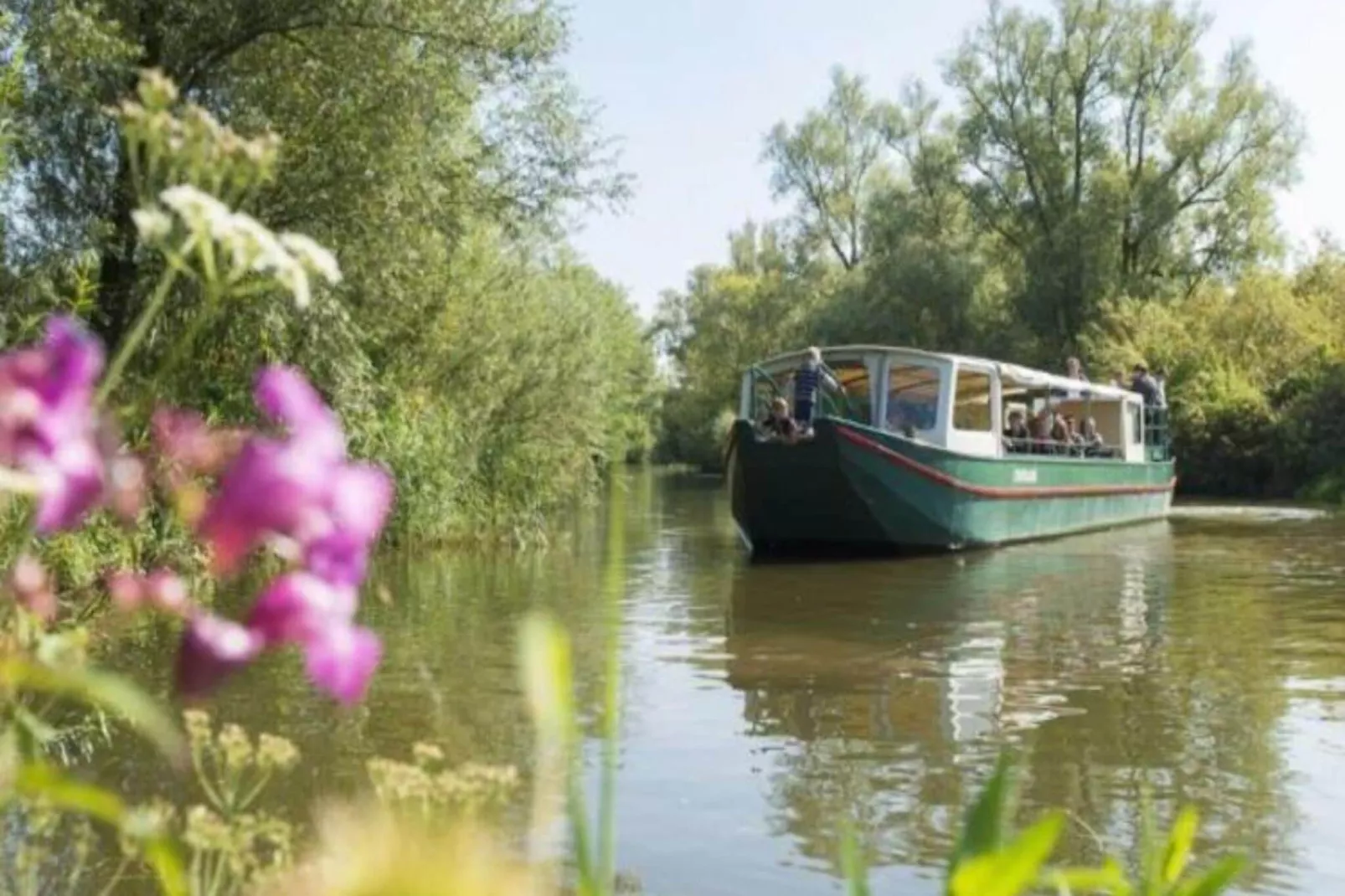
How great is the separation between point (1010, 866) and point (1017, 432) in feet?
70.4

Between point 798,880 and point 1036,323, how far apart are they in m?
39.2

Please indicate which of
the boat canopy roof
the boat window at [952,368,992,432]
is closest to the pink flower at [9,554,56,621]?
the boat canopy roof

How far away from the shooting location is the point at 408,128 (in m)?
14.9

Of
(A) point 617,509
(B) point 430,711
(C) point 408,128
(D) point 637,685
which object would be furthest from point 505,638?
(A) point 617,509

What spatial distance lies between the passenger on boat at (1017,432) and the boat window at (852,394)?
2.26 m

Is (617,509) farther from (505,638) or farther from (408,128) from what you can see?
(408,128)

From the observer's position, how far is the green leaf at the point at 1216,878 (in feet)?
4.98

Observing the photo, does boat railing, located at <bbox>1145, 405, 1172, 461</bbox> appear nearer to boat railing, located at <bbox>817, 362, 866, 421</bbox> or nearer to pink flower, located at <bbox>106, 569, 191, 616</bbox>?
boat railing, located at <bbox>817, 362, 866, 421</bbox>

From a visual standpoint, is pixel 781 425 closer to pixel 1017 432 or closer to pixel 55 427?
pixel 1017 432

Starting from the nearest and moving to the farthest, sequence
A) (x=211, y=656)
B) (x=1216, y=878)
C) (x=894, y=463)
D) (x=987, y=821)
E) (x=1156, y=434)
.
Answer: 1. (x=211, y=656)
2. (x=987, y=821)
3. (x=1216, y=878)
4. (x=894, y=463)
5. (x=1156, y=434)

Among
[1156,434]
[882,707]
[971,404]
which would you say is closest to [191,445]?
[882,707]

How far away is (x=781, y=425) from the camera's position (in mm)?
18344

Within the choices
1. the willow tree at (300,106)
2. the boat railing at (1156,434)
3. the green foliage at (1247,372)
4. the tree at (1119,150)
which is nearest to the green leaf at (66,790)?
the willow tree at (300,106)

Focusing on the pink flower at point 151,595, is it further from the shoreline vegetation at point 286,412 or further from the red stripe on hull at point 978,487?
the red stripe on hull at point 978,487
